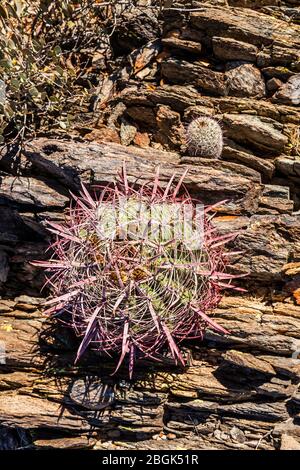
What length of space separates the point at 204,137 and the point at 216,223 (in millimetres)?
931

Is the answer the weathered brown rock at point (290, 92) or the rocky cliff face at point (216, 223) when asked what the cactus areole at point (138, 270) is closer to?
the rocky cliff face at point (216, 223)

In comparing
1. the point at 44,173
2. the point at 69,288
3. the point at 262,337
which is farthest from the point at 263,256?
the point at 44,173

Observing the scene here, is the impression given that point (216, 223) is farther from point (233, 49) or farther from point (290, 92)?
point (233, 49)

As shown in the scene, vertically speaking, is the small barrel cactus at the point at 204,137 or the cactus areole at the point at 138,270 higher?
the small barrel cactus at the point at 204,137

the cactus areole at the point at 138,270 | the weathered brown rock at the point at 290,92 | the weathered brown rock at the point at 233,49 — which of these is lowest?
the cactus areole at the point at 138,270

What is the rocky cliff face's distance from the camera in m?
5.18

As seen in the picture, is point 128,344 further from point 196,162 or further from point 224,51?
point 224,51

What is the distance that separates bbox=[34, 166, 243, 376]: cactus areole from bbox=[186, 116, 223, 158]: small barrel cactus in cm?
103

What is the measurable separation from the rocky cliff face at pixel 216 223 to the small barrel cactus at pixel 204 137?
5.6 inches

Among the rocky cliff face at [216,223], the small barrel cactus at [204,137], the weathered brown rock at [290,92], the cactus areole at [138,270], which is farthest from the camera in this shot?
the weathered brown rock at [290,92]

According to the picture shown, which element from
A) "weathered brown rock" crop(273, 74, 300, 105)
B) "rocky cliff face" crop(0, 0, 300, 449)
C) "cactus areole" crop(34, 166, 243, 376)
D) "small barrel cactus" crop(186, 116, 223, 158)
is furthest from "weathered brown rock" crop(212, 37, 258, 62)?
"cactus areole" crop(34, 166, 243, 376)

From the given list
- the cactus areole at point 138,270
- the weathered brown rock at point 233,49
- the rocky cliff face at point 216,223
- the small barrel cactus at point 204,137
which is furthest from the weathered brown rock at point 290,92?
the cactus areole at point 138,270

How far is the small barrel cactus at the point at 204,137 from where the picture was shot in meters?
5.54

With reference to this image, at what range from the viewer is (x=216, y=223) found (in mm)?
5453
